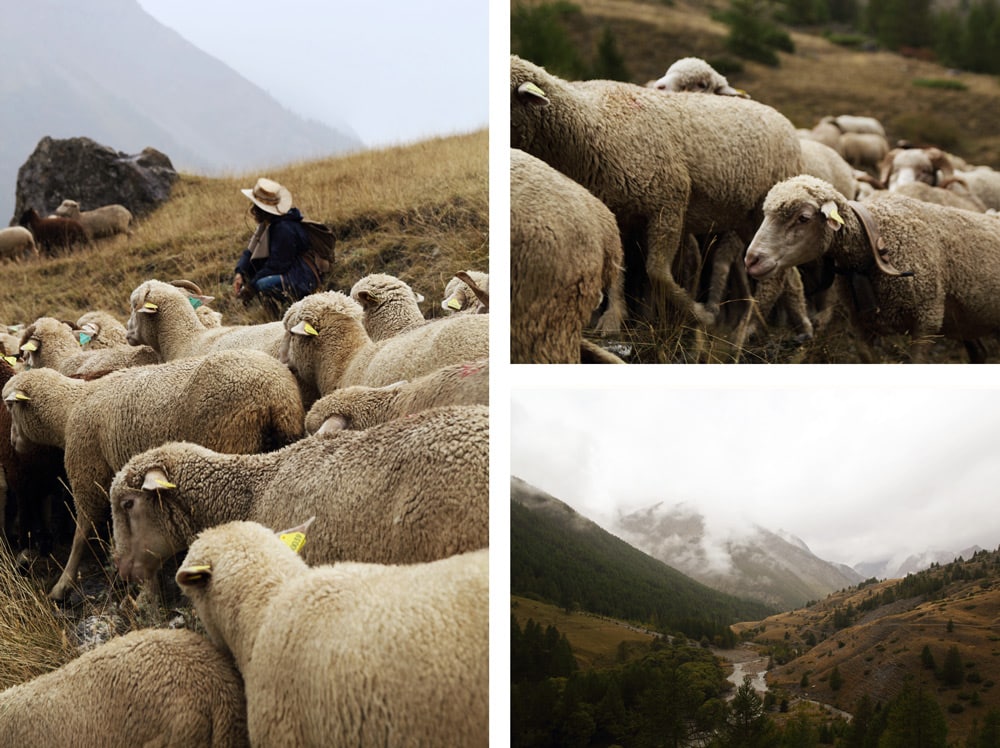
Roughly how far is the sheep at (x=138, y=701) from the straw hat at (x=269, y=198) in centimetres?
334

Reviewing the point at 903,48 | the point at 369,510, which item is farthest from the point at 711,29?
the point at 369,510

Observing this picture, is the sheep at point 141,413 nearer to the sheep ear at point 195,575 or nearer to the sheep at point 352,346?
the sheep at point 352,346

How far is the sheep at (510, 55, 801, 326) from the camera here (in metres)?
2.63

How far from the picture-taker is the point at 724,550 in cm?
299

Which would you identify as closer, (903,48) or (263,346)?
(903,48)

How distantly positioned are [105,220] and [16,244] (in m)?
0.91

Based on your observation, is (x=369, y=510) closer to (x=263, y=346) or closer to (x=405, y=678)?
(x=405, y=678)

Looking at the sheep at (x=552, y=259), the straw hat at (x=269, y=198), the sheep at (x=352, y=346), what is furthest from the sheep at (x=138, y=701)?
the straw hat at (x=269, y=198)

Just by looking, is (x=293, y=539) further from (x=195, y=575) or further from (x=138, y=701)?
(x=138, y=701)

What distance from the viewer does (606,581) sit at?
9.91 ft

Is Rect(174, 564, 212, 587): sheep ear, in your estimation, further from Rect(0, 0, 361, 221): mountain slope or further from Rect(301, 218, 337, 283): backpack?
Rect(0, 0, 361, 221): mountain slope

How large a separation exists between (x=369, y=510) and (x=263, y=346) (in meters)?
2.02

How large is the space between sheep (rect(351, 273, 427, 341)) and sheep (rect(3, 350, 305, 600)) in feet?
2.59

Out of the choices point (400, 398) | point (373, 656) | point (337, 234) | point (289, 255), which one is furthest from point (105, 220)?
point (373, 656)
